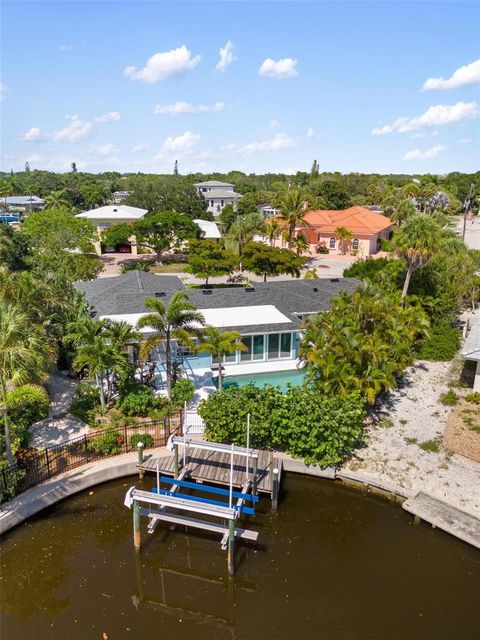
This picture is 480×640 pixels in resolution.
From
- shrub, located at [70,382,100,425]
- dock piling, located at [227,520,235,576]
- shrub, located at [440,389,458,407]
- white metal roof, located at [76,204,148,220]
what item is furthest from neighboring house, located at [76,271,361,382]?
white metal roof, located at [76,204,148,220]

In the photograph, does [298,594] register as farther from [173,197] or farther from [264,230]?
[173,197]

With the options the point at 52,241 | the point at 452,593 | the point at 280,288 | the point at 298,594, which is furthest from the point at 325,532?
the point at 52,241

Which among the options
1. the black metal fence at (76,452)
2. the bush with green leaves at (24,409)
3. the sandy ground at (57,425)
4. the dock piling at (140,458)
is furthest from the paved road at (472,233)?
the bush with green leaves at (24,409)

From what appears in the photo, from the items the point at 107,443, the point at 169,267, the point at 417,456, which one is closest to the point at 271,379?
the point at 417,456

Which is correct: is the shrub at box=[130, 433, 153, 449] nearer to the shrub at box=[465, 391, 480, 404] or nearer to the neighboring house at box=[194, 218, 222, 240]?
the shrub at box=[465, 391, 480, 404]

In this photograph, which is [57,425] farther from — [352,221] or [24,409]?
[352,221]

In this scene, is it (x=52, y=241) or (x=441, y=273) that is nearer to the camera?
(x=441, y=273)

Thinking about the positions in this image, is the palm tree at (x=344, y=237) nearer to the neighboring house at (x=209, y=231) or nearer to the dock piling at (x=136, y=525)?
the neighboring house at (x=209, y=231)
